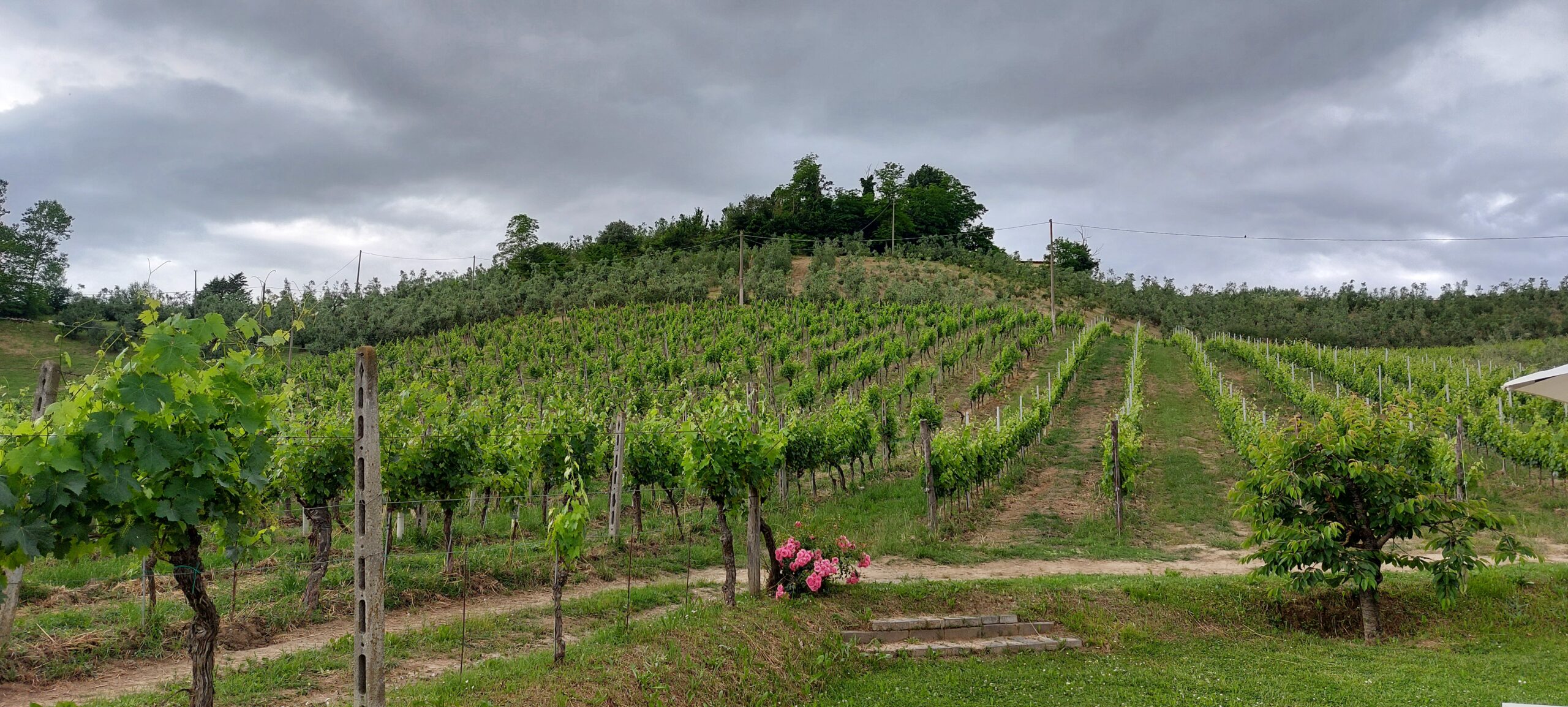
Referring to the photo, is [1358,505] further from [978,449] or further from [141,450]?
[141,450]

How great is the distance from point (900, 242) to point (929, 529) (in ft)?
179

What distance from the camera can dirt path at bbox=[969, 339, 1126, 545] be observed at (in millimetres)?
14211

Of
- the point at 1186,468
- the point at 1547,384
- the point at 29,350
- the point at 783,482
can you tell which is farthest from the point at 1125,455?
the point at 29,350

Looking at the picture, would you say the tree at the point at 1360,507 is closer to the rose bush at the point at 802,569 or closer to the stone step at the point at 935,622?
the stone step at the point at 935,622

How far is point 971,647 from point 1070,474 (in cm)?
1045

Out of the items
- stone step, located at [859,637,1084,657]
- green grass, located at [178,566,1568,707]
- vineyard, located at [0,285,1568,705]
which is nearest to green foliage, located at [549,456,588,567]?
vineyard, located at [0,285,1568,705]

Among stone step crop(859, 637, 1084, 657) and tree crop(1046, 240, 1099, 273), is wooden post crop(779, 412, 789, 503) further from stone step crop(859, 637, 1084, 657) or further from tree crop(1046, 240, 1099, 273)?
tree crop(1046, 240, 1099, 273)

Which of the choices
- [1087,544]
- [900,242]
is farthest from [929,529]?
[900,242]

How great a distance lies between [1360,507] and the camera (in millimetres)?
8438

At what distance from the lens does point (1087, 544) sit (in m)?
12.7

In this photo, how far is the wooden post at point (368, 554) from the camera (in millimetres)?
4203

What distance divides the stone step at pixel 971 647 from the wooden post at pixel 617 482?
5318mm

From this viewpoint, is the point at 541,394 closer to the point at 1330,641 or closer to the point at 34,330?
the point at 1330,641

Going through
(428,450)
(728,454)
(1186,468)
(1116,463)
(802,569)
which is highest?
(728,454)
